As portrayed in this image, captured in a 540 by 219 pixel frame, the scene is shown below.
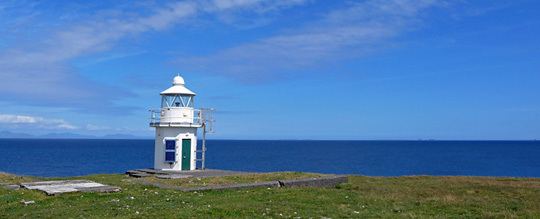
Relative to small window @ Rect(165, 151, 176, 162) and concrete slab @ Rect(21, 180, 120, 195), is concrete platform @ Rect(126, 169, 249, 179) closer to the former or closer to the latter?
small window @ Rect(165, 151, 176, 162)

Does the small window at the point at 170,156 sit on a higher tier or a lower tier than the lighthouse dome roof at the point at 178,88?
lower

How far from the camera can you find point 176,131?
33.9 m

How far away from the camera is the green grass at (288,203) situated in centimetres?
1705

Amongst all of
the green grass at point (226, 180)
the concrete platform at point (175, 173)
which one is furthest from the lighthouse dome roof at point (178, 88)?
the green grass at point (226, 180)

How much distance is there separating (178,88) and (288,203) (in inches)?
696

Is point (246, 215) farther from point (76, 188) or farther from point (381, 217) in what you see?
point (76, 188)

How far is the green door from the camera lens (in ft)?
112

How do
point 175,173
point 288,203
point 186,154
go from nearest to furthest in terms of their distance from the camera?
point 288,203 < point 175,173 < point 186,154

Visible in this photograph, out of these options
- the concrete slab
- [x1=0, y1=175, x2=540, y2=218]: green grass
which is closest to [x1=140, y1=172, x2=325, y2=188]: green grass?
[x1=0, y1=175, x2=540, y2=218]: green grass

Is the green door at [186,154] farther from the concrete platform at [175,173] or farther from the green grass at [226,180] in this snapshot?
the green grass at [226,180]

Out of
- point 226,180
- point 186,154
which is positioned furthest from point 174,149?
point 226,180

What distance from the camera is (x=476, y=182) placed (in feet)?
94.1

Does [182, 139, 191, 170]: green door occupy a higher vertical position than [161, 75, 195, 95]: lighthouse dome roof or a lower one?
lower

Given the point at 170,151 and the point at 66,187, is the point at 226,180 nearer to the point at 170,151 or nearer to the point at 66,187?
the point at 66,187
